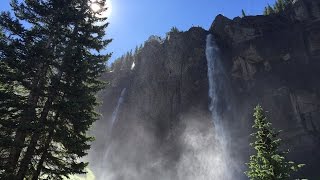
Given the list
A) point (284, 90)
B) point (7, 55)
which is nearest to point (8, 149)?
point (7, 55)

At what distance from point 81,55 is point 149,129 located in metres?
45.0

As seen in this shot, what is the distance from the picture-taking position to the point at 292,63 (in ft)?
168

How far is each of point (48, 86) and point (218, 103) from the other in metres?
40.4

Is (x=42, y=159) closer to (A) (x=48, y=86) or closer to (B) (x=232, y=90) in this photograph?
(A) (x=48, y=86)

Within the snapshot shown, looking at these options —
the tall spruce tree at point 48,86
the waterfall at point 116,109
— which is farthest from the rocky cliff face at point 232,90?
the tall spruce tree at point 48,86

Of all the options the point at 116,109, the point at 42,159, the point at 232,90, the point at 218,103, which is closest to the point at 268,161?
the point at 42,159

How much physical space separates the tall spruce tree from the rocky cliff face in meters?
35.7

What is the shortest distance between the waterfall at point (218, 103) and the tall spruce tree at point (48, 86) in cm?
3512

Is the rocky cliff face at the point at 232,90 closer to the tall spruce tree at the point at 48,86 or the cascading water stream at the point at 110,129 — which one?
the cascading water stream at the point at 110,129

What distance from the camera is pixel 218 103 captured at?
5444cm

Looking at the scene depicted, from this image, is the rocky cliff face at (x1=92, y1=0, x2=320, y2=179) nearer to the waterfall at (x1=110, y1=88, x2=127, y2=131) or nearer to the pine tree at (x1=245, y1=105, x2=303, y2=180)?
the waterfall at (x1=110, y1=88, x2=127, y2=131)

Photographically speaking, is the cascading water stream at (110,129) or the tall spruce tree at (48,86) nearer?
the tall spruce tree at (48,86)

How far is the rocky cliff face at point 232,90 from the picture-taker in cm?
4750

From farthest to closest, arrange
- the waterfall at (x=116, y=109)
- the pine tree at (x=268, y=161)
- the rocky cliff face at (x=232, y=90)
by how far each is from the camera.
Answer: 1. the waterfall at (x=116, y=109)
2. the rocky cliff face at (x=232, y=90)
3. the pine tree at (x=268, y=161)
